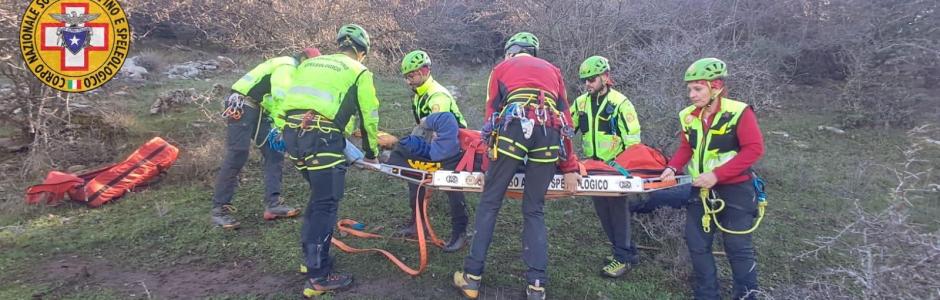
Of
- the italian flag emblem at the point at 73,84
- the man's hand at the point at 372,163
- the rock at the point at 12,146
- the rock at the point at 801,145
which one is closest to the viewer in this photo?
the man's hand at the point at 372,163

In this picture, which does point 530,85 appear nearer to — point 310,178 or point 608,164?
point 608,164

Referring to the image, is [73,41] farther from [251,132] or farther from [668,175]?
[668,175]

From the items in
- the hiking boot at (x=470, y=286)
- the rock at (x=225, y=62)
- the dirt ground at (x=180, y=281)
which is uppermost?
the rock at (x=225, y=62)

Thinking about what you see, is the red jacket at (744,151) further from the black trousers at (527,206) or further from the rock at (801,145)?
the rock at (801,145)

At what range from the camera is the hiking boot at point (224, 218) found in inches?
216

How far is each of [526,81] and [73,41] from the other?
586 cm

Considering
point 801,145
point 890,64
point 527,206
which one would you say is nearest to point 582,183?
point 527,206

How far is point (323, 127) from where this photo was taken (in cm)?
397

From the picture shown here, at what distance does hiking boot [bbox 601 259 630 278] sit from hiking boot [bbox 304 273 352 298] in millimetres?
2188

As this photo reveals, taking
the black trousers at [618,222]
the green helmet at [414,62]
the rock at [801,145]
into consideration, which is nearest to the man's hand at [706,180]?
the black trousers at [618,222]

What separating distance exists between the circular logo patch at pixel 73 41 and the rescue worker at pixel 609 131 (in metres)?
5.90

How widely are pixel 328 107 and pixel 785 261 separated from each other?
177 inches

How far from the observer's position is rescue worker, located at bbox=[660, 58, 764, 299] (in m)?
3.68

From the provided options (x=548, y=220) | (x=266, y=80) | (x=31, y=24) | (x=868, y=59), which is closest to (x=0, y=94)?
(x=31, y=24)
